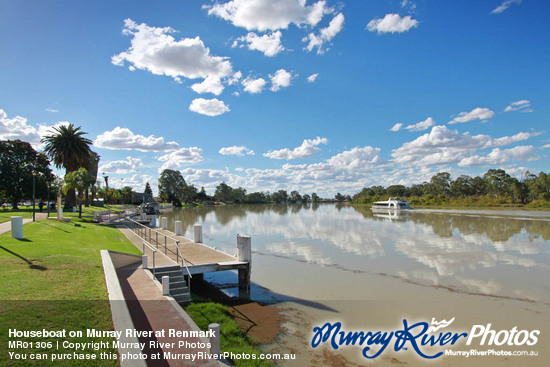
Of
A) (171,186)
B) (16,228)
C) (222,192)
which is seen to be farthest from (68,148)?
(222,192)

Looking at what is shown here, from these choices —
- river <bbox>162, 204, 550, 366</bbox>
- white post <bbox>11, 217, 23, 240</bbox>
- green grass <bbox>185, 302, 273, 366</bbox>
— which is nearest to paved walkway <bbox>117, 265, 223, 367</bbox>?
green grass <bbox>185, 302, 273, 366</bbox>

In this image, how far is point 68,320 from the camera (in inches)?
249

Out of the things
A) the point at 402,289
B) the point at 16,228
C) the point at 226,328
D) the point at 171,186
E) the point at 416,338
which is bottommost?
the point at 416,338

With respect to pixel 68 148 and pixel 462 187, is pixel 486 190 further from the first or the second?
pixel 68 148

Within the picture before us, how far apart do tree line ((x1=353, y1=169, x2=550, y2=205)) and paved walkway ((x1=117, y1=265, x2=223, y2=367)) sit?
88.8 metres

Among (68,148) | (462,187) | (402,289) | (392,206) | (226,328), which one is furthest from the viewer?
(462,187)

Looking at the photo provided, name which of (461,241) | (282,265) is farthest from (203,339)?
(461,241)

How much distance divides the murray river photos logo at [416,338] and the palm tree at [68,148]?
41596mm

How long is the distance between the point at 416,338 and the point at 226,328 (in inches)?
219

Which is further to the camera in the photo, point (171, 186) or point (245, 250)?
point (171, 186)

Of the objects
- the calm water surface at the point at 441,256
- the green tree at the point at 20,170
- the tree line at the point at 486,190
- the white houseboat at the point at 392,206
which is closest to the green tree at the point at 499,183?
the tree line at the point at 486,190

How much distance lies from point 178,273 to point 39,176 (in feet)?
181

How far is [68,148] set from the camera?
40.3m

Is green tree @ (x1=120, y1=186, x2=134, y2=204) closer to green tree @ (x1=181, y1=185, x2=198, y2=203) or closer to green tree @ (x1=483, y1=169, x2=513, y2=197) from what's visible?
green tree @ (x1=181, y1=185, x2=198, y2=203)
